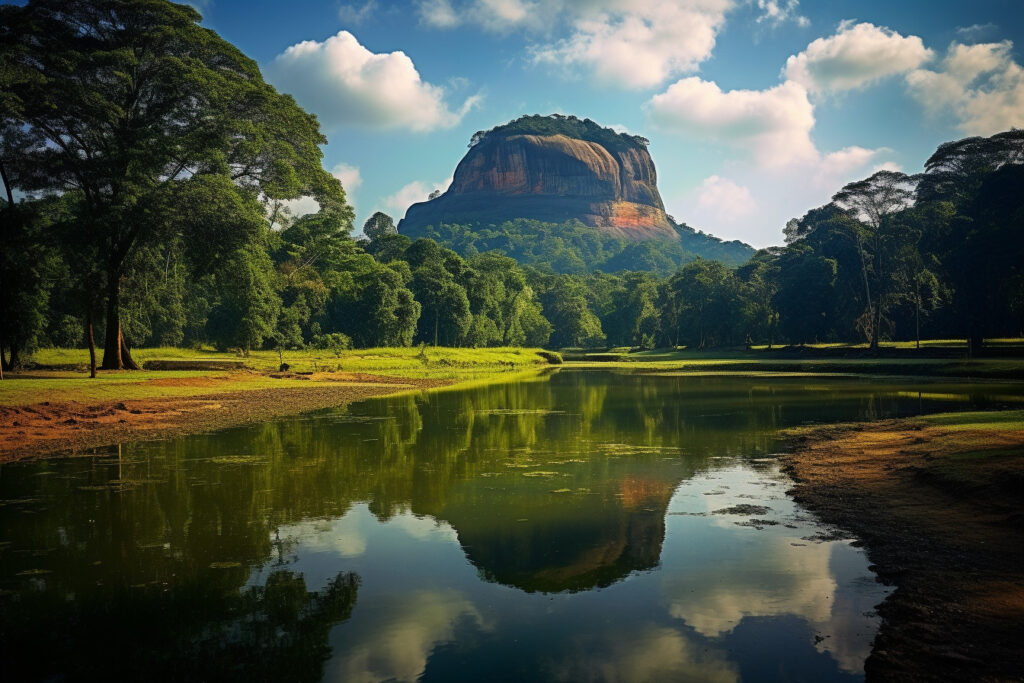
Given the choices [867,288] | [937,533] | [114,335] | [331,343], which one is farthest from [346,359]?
[937,533]

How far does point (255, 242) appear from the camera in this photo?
3838cm

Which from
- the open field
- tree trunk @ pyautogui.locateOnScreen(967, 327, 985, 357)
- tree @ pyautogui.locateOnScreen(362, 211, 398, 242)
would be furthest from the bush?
tree @ pyautogui.locateOnScreen(362, 211, 398, 242)

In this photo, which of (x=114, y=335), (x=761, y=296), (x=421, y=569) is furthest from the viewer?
(x=761, y=296)

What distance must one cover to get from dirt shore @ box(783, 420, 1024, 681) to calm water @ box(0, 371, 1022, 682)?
1.44 feet

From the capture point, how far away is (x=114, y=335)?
40.3 m

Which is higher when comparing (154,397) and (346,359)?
(346,359)

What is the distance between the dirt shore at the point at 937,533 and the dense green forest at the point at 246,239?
33.7m

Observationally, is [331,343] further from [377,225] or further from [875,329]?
[377,225]

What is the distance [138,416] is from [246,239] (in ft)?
52.0

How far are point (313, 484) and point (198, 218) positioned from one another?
2728 centimetres

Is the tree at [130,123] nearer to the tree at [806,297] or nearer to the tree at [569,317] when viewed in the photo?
the tree at [806,297]

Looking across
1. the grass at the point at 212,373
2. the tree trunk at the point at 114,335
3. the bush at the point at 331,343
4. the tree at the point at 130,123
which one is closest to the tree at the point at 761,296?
the grass at the point at 212,373

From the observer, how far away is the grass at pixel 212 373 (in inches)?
1115

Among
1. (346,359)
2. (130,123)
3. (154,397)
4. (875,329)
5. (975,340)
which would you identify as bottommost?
(154,397)
